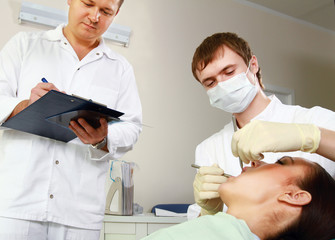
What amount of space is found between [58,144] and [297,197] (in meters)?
0.93

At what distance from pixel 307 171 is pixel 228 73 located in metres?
0.62

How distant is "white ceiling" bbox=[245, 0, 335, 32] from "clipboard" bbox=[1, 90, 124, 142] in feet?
10.2

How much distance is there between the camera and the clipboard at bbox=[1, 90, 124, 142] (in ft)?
3.83

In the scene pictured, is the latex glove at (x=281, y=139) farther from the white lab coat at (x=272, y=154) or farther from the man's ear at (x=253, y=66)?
the man's ear at (x=253, y=66)

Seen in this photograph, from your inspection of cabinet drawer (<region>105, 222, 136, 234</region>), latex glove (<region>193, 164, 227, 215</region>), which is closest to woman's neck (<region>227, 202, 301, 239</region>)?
latex glove (<region>193, 164, 227, 215</region>)

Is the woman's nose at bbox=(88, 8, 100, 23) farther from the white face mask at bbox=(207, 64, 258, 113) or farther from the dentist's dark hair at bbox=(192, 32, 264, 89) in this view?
the white face mask at bbox=(207, 64, 258, 113)

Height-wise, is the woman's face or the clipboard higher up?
the clipboard

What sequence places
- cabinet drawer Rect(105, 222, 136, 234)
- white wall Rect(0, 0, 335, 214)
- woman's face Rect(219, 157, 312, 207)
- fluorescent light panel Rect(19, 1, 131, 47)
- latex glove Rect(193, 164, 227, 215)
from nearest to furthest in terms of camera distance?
woman's face Rect(219, 157, 312, 207) < latex glove Rect(193, 164, 227, 215) < cabinet drawer Rect(105, 222, 136, 234) < fluorescent light panel Rect(19, 1, 131, 47) < white wall Rect(0, 0, 335, 214)

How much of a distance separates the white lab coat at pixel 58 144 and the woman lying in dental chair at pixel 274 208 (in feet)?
1.68

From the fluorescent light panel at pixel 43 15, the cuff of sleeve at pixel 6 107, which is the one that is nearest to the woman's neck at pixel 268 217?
the cuff of sleeve at pixel 6 107

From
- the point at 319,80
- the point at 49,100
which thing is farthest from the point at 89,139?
the point at 319,80

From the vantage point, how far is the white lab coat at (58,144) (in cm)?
135

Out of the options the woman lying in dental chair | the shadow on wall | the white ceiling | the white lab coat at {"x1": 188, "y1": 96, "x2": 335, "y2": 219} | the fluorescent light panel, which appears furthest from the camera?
the shadow on wall

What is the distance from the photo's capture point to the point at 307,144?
1064 mm
